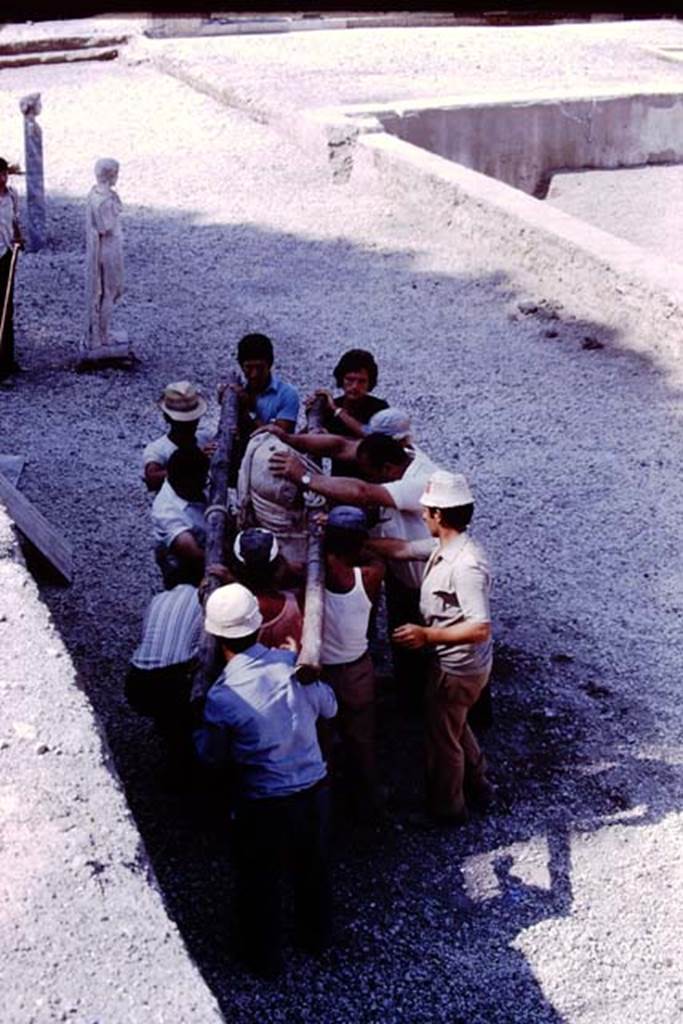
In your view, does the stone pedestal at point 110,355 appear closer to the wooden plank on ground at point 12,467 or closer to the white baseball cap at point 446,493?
the wooden plank on ground at point 12,467

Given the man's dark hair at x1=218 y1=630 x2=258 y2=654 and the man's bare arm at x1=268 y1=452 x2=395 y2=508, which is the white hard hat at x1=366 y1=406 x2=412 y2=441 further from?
the man's dark hair at x1=218 y1=630 x2=258 y2=654

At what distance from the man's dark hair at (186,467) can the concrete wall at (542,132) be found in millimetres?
9703

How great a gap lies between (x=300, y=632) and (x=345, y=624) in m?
0.28

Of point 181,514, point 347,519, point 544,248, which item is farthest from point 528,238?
point 347,519

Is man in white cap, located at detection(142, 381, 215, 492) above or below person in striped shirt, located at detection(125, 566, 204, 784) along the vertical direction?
above

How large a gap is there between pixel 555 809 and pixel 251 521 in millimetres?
1631

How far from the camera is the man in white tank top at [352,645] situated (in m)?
5.01

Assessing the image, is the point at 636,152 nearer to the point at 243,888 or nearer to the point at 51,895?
the point at 243,888

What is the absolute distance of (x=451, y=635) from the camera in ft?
16.5

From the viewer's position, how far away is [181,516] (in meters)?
5.62

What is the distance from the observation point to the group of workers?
4.40 meters

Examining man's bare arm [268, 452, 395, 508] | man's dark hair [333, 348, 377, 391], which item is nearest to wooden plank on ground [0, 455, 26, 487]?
man's dark hair [333, 348, 377, 391]

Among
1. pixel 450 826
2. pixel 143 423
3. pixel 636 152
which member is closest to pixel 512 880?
pixel 450 826

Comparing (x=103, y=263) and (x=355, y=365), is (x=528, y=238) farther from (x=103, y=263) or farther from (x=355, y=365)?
(x=355, y=365)
